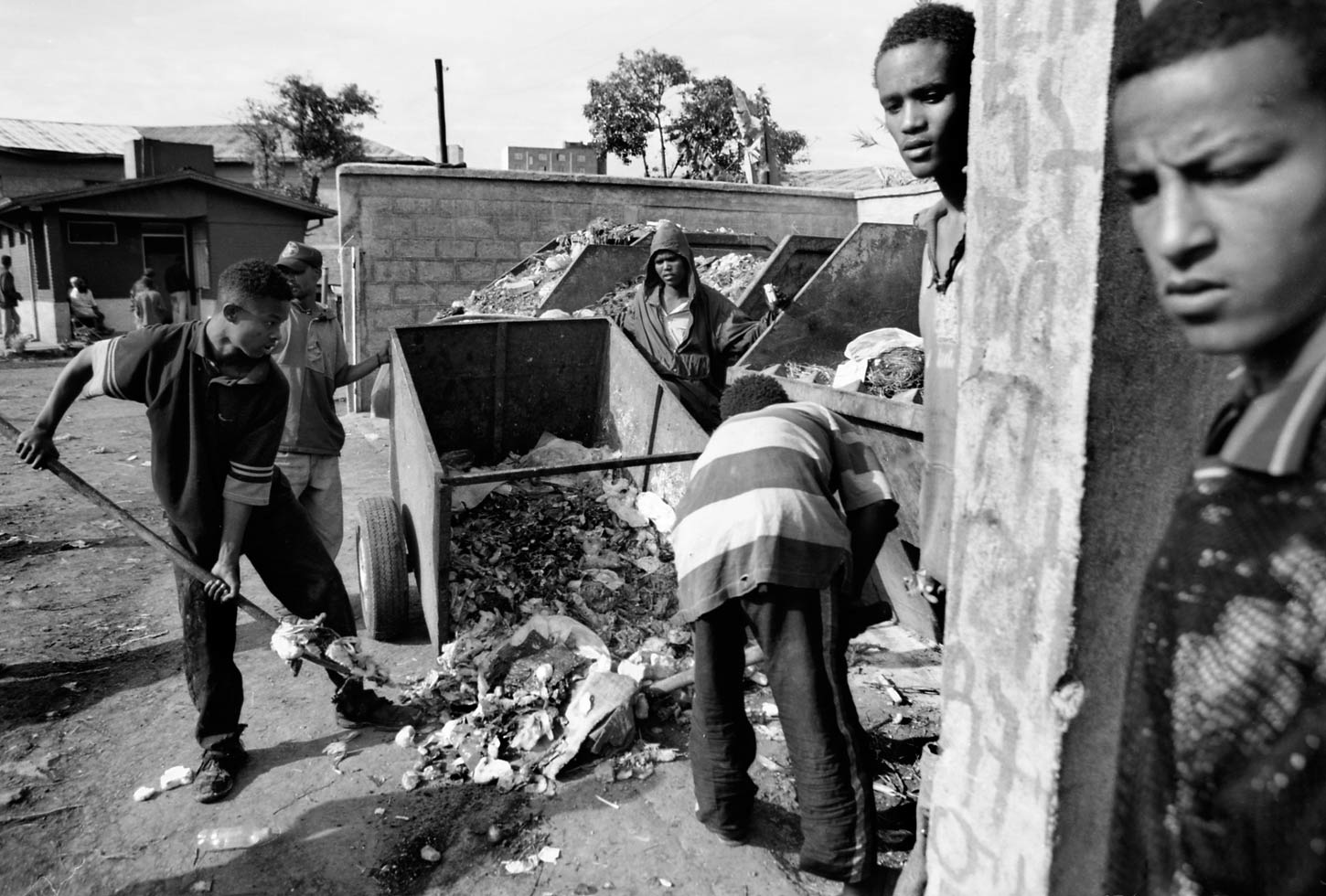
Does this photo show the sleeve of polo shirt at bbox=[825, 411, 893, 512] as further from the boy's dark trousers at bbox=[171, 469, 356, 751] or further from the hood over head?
the hood over head

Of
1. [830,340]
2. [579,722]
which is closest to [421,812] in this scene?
[579,722]

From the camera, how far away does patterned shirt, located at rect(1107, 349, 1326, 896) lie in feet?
2.08

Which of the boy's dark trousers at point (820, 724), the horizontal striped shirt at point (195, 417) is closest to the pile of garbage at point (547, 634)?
the boy's dark trousers at point (820, 724)

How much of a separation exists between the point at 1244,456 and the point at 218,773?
3205mm

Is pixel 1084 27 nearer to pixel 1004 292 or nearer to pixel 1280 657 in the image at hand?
pixel 1004 292

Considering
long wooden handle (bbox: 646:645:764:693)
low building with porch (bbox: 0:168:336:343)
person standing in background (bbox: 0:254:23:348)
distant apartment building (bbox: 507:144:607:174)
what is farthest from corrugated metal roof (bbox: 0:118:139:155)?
long wooden handle (bbox: 646:645:764:693)

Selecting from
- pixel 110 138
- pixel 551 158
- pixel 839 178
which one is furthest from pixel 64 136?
pixel 839 178

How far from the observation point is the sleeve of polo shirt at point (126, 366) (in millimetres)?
2904

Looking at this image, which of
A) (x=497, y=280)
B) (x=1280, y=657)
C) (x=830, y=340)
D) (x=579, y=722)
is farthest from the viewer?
(x=497, y=280)

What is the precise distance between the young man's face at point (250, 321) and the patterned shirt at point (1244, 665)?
2.87 m

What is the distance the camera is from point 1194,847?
697mm

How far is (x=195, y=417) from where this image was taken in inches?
116

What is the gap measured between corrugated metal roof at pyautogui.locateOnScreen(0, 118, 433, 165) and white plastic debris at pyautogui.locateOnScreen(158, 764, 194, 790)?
24.0 meters

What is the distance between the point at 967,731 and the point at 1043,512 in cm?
39
